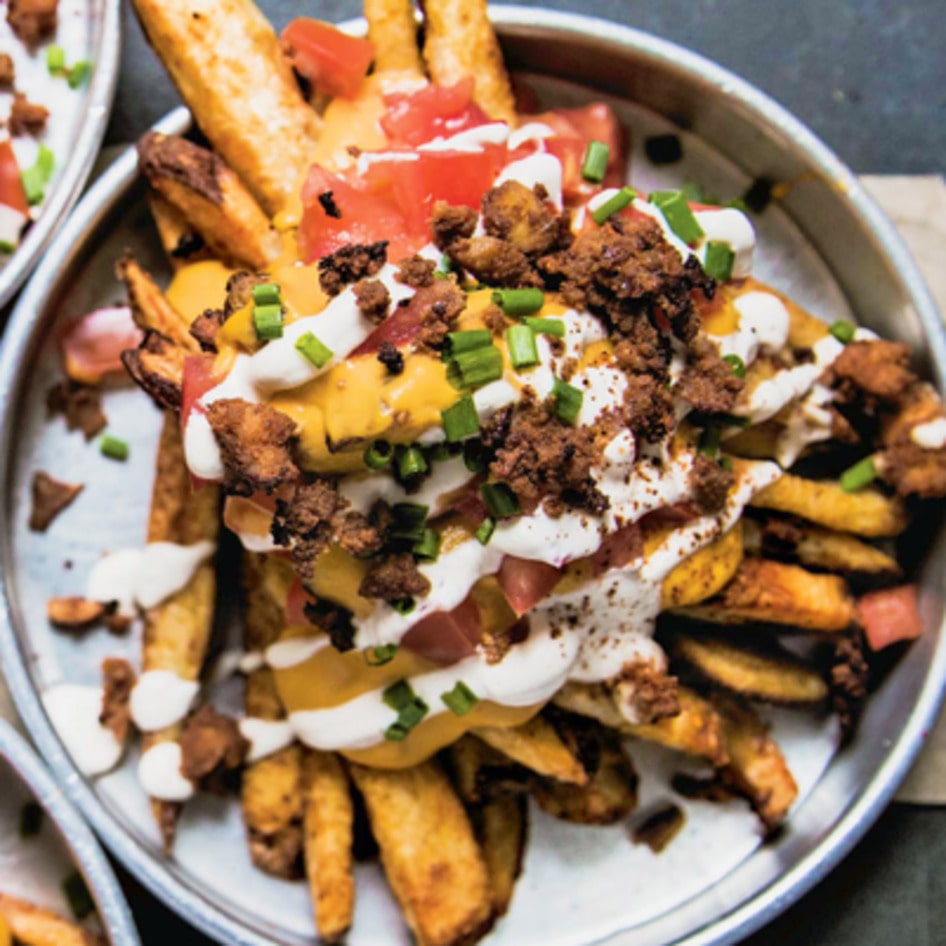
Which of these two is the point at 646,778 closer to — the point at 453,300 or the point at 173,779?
the point at 173,779

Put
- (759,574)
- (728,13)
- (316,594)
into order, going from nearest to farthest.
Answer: (316,594) < (759,574) < (728,13)

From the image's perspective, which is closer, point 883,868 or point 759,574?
point 759,574

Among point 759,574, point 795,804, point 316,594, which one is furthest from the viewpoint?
point 795,804

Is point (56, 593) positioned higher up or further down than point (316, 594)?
further down

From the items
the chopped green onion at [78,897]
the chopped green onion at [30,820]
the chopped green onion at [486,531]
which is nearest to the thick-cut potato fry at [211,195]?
the chopped green onion at [486,531]

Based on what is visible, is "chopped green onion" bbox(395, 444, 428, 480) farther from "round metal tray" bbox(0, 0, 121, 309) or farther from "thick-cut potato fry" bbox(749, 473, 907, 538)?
"round metal tray" bbox(0, 0, 121, 309)

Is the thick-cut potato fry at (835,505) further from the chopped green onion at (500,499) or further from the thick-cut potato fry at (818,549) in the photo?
the chopped green onion at (500,499)

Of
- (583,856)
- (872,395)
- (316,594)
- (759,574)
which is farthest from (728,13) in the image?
(583,856)
